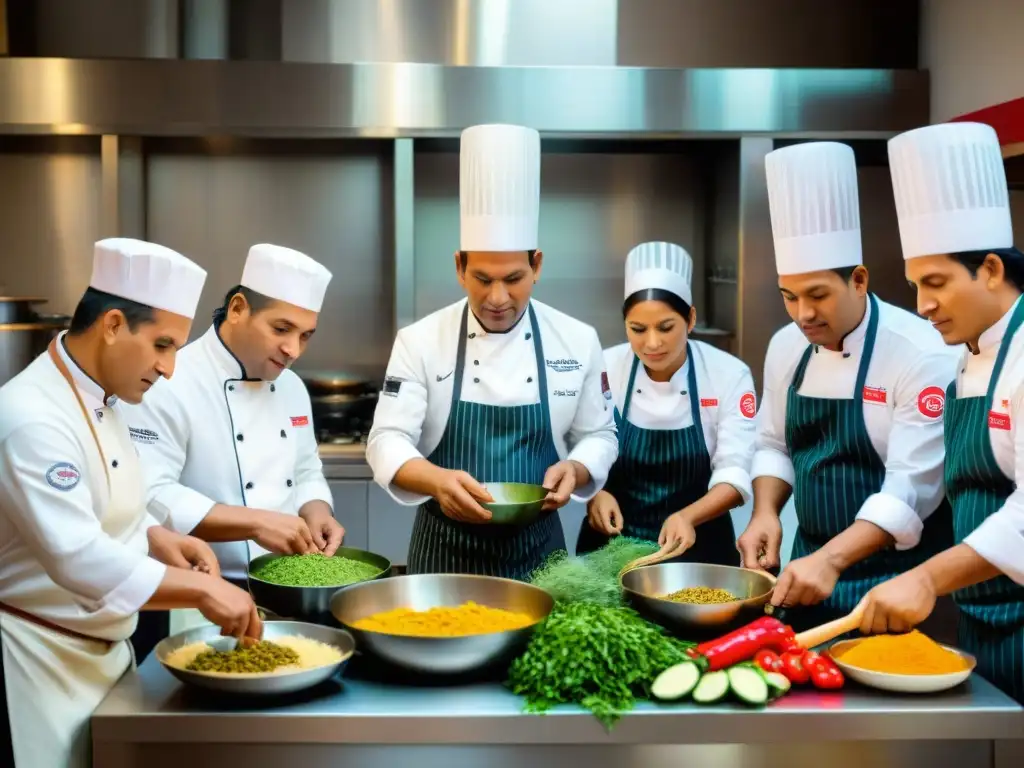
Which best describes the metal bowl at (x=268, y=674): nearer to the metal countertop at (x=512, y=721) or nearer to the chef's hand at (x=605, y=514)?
the metal countertop at (x=512, y=721)

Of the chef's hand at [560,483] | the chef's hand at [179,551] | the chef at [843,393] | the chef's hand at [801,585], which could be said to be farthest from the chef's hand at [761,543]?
the chef's hand at [179,551]

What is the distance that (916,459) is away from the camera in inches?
96.5

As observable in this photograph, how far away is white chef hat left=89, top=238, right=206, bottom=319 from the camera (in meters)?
1.90

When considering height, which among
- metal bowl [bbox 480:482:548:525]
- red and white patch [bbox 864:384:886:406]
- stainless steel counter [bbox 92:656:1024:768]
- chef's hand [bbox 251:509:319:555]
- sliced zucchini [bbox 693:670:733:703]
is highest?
red and white patch [bbox 864:384:886:406]

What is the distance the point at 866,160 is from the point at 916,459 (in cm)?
265

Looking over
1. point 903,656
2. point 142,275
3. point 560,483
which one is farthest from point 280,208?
point 903,656

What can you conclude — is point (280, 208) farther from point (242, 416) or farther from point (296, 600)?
point (296, 600)

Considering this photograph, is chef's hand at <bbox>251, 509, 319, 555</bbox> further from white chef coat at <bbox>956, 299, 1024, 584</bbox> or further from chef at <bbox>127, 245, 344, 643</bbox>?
white chef coat at <bbox>956, 299, 1024, 584</bbox>

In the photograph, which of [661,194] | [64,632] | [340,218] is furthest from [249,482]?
[661,194]

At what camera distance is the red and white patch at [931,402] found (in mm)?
2490

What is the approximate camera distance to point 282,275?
8.74 ft

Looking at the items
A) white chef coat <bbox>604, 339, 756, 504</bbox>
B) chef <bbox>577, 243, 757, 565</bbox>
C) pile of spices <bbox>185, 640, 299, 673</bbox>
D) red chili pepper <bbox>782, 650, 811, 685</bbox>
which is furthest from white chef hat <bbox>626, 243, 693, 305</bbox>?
pile of spices <bbox>185, 640, 299, 673</bbox>

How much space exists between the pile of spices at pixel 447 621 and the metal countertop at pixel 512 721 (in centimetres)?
13

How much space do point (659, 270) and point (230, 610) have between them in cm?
184
